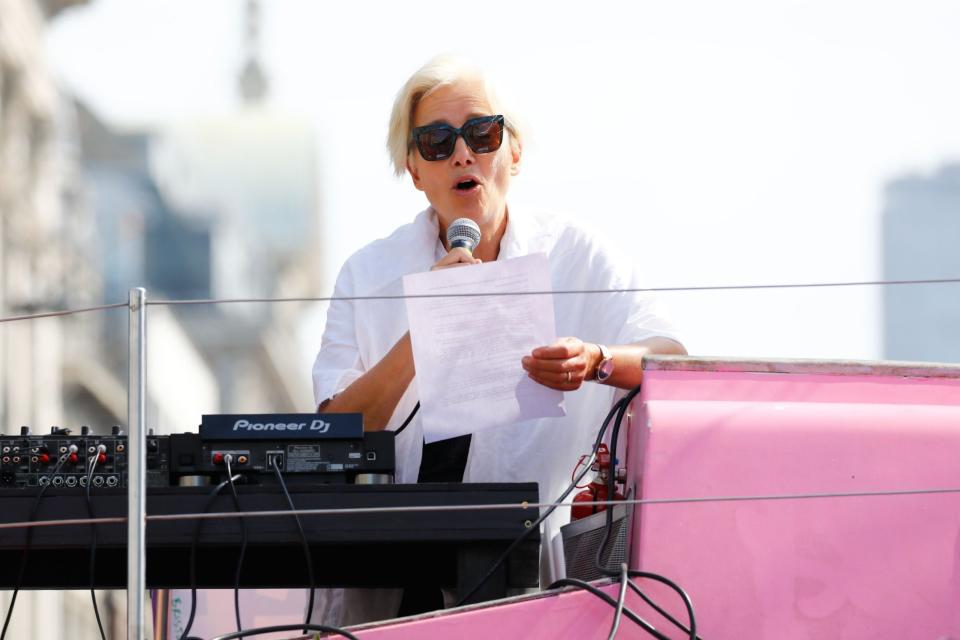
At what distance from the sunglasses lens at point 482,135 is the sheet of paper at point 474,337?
0.73 m

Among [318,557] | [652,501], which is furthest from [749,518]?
[318,557]

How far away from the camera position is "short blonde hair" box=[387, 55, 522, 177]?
156 inches

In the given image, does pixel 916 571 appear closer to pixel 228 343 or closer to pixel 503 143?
pixel 503 143

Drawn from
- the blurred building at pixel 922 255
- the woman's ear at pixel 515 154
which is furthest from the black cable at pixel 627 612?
the blurred building at pixel 922 255

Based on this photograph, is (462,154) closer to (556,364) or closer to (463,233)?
(463,233)

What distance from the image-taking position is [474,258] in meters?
3.62

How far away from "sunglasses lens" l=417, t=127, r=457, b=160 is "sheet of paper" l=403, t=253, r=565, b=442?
742mm

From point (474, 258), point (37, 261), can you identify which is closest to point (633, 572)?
point (474, 258)

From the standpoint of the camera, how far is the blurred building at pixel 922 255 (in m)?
69.9

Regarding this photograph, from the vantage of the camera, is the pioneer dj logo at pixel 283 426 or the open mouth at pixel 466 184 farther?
the open mouth at pixel 466 184

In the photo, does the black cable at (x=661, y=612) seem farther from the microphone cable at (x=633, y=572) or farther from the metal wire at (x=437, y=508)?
the metal wire at (x=437, y=508)

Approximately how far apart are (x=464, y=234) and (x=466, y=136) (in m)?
0.31

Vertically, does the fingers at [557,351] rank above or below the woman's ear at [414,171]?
below

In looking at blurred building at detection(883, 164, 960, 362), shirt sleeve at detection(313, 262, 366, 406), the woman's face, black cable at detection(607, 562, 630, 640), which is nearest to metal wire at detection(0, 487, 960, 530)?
black cable at detection(607, 562, 630, 640)
